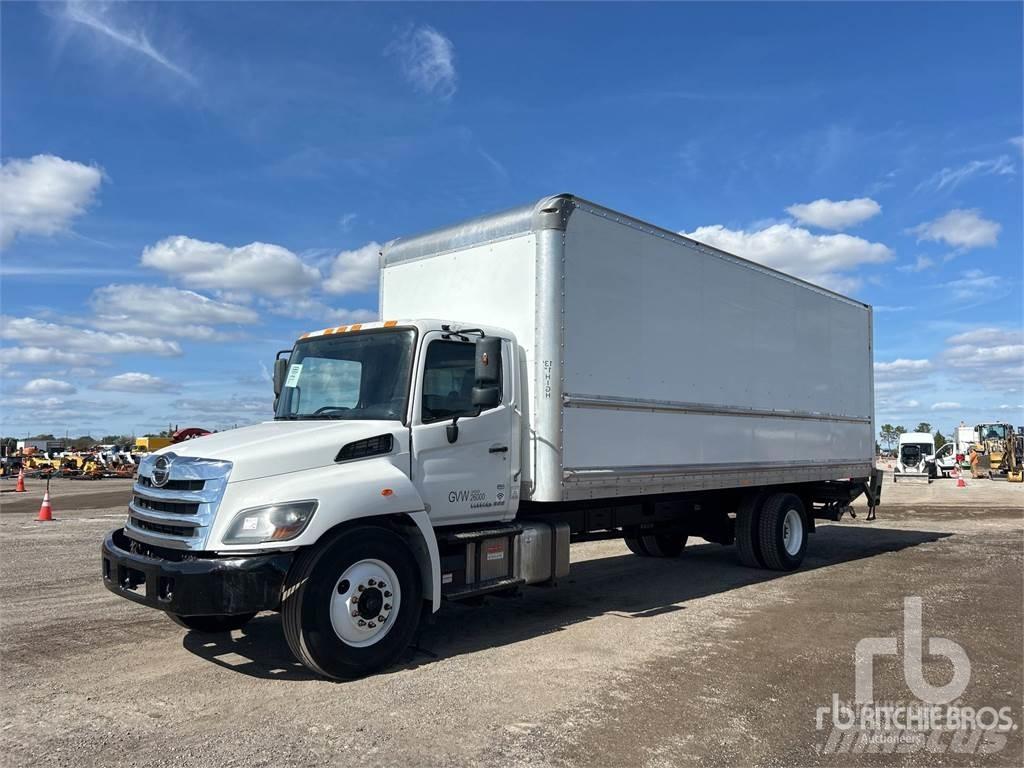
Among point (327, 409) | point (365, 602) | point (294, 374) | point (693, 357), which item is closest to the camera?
point (365, 602)

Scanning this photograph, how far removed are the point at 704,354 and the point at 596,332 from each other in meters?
2.08

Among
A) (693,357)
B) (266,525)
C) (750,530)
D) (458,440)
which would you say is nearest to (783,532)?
(750,530)

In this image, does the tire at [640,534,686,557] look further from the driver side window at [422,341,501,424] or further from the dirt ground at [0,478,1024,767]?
the driver side window at [422,341,501,424]

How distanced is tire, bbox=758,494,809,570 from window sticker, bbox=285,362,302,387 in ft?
22.3

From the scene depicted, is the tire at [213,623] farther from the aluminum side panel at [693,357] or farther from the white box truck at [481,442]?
the aluminum side panel at [693,357]

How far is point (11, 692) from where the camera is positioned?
17.4 ft

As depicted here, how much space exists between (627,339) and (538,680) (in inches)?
142

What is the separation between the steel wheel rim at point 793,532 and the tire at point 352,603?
6796mm

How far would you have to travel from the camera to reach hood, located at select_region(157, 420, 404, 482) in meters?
5.42

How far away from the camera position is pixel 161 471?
5.67 m

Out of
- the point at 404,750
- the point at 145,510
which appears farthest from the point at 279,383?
the point at 404,750

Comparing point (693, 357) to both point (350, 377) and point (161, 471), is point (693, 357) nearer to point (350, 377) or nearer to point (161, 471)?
point (350, 377)

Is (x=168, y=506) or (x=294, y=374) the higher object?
(x=294, y=374)

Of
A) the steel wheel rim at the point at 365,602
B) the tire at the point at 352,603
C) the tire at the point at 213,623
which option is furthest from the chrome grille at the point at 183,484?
the tire at the point at 213,623
